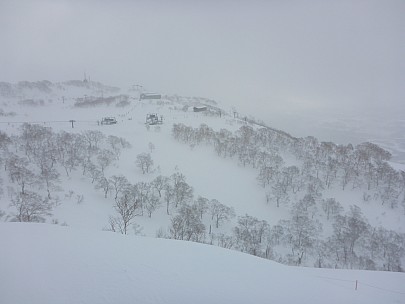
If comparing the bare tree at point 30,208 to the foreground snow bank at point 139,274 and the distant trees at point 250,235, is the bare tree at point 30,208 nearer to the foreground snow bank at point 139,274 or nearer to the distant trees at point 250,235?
the foreground snow bank at point 139,274

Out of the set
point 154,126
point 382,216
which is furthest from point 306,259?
point 154,126

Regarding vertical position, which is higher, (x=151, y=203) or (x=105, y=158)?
(x=105, y=158)

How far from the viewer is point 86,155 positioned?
44.4 metres

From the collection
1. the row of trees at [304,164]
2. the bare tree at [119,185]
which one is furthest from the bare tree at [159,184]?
the row of trees at [304,164]

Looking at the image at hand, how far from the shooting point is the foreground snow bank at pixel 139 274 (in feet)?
28.9

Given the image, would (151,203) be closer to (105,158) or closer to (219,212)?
(219,212)

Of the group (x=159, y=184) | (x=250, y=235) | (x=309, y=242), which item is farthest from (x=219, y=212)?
(x=309, y=242)

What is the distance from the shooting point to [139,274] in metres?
10.1

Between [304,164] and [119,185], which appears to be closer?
[119,185]

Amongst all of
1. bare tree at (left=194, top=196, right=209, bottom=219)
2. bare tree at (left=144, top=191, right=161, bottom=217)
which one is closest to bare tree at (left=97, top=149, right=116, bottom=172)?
bare tree at (left=144, top=191, right=161, bottom=217)


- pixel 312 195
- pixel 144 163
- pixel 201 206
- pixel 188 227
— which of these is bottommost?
pixel 188 227

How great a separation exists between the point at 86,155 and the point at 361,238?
42550 mm

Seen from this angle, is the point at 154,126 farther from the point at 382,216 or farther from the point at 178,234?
the point at 382,216

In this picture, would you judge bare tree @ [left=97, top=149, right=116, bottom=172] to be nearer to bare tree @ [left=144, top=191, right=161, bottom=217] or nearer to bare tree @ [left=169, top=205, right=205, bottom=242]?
bare tree @ [left=144, top=191, right=161, bottom=217]
